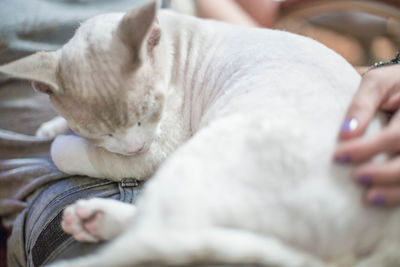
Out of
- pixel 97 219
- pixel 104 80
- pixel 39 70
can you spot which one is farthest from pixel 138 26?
pixel 97 219

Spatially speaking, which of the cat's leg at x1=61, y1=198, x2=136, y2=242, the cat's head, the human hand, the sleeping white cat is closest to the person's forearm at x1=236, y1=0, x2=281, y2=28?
the sleeping white cat

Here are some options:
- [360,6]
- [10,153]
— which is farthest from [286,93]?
[360,6]

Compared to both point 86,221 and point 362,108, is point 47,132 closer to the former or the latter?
point 86,221

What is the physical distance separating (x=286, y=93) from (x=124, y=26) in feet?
1.27

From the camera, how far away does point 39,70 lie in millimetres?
930

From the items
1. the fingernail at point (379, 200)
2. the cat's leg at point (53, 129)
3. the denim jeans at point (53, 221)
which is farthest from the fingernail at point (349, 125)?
the cat's leg at point (53, 129)

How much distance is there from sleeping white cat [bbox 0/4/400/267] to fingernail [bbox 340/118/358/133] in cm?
2

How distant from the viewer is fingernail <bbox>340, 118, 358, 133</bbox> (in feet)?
2.21

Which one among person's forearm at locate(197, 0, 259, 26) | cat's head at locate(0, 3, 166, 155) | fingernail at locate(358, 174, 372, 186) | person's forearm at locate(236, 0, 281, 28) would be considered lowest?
person's forearm at locate(236, 0, 281, 28)

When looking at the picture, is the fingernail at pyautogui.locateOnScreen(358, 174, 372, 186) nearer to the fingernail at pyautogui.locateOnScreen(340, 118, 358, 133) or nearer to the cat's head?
the fingernail at pyautogui.locateOnScreen(340, 118, 358, 133)

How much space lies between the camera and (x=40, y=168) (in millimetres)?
1189

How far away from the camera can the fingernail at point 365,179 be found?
622mm

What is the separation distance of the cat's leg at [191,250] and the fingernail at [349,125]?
0.24 m

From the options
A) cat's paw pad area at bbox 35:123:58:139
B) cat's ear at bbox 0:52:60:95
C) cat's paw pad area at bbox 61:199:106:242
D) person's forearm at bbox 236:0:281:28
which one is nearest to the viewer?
cat's paw pad area at bbox 61:199:106:242
